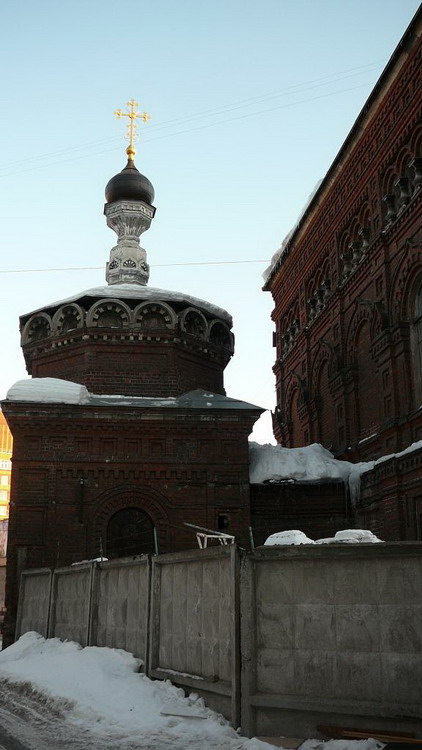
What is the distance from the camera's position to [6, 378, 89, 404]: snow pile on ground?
18.0 m

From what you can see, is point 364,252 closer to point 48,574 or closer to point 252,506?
point 252,506

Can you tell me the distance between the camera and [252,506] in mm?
18344

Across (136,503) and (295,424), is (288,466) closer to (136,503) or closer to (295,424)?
(136,503)

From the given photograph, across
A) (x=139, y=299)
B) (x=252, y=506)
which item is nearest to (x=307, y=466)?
(x=252, y=506)

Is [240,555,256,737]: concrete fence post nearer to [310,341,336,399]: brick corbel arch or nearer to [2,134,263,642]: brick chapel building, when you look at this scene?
[2,134,263,642]: brick chapel building

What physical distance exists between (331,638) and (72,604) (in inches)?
255

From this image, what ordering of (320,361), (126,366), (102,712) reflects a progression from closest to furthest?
(102,712) → (126,366) → (320,361)

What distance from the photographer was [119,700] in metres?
8.53

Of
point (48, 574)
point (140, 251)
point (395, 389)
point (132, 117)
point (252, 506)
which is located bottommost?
point (48, 574)

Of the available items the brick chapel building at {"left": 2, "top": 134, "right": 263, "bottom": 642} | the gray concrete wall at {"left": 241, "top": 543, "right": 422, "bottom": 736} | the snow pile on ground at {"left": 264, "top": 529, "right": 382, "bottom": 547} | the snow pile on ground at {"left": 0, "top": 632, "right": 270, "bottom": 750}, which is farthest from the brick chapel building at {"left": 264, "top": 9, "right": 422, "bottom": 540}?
the gray concrete wall at {"left": 241, "top": 543, "right": 422, "bottom": 736}

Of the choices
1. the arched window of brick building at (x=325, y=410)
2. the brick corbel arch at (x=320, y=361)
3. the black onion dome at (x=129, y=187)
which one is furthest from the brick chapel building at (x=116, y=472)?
the black onion dome at (x=129, y=187)

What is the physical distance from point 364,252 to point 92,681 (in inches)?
528

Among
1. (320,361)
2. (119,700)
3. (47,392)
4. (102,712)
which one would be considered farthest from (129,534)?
(102,712)

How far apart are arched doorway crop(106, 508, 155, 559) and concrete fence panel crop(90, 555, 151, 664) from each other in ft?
19.0
